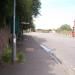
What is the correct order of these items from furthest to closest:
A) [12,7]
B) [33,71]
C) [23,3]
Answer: [23,3] < [12,7] < [33,71]

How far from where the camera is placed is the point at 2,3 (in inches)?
554

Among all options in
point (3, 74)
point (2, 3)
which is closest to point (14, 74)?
point (3, 74)

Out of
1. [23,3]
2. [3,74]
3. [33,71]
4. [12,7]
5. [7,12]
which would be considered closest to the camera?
[3,74]

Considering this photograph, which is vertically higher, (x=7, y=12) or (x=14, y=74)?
(x=7, y=12)

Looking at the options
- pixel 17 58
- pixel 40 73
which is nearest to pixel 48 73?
pixel 40 73

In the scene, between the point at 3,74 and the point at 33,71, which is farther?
the point at 33,71

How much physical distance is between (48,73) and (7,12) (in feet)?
14.0

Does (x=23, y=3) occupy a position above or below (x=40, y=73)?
above

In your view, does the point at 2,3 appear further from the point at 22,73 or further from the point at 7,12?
the point at 22,73

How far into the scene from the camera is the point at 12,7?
53.6ft

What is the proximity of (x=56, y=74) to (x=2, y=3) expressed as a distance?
4.00 metres

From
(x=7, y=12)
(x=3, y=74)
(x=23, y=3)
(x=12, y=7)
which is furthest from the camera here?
(x=23, y=3)

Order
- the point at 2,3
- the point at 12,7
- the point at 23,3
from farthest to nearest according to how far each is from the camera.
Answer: the point at 23,3 < the point at 12,7 < the point at 2,3

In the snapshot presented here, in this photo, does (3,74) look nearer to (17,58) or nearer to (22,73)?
(22,73)
